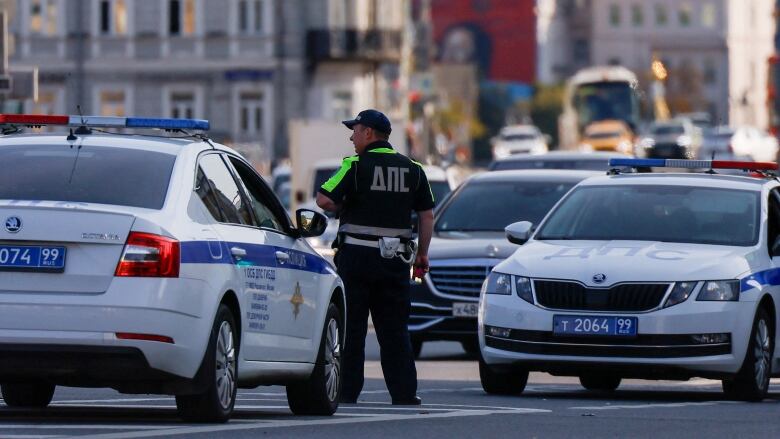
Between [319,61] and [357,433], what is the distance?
2674 inches

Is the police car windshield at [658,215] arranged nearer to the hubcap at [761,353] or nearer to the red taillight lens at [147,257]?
the hubcap at [761,353]

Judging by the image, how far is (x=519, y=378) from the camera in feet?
47.5

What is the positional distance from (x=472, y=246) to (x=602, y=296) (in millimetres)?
5389

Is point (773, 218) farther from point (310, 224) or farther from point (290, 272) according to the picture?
point (290, 272)

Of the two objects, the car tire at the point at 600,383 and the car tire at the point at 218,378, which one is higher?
the car tire at the point at 218,378

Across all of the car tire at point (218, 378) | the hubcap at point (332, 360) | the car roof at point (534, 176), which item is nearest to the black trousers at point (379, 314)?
the hubcap at point (332, 360)

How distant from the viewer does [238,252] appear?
1107 centimetres

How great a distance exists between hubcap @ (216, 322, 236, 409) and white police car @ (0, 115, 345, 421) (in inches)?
0.5

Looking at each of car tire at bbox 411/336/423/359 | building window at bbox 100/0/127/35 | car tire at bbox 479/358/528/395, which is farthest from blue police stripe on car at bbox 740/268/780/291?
building window at bbox 100/0/127/35

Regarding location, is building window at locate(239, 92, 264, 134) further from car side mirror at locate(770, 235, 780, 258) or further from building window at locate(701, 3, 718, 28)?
building window at locate(701, 3, 718, 28)

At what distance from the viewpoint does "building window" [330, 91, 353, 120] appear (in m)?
79.1

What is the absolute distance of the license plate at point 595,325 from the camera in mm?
13641

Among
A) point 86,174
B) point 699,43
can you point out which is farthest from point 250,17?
point 699,43

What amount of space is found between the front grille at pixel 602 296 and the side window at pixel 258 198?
2237 mm
